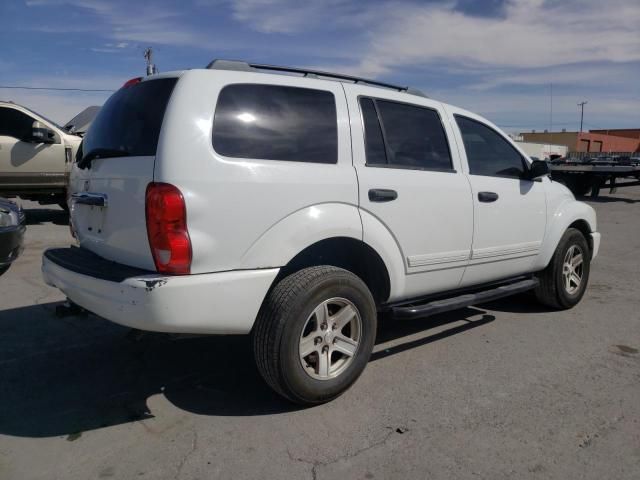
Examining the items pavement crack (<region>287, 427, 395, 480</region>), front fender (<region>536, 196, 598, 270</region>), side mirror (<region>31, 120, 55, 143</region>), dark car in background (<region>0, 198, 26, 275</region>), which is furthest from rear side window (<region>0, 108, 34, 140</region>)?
pavement crack (<region>287, 427, 395, 480</region>)

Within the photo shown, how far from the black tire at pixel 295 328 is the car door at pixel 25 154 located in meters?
8.72

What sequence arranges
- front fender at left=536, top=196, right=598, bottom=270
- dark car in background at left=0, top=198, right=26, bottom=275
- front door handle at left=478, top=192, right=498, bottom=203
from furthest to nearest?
dark car in background at left=0, top=198, right=26, bottom=275, front fender at left=536, top=196, right=598, bottom=270, front door handle at left=478, top=192, right=498, bottom=203

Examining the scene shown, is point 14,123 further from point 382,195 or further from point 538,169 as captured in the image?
point 538,169

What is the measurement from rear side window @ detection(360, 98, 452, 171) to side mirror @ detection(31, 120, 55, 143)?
821 centimetres

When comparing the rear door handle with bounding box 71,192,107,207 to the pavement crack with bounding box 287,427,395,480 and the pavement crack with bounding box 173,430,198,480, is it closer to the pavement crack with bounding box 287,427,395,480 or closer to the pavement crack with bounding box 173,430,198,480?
the pavement crack with bounding box 173,430,198,480

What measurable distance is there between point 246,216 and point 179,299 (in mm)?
553

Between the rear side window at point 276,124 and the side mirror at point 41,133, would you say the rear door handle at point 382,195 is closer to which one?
the rear side window at point 276,124

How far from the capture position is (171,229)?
9.18 ft

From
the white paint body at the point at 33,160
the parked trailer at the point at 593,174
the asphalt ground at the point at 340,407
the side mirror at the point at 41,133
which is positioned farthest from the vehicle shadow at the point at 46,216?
the parked trailer at the point at 593,174

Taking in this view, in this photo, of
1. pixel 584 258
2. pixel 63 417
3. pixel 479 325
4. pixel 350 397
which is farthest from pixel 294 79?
pixel 584 258

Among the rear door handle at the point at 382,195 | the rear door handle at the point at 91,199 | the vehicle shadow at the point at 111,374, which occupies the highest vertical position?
the rear door handle at the point at 382,195

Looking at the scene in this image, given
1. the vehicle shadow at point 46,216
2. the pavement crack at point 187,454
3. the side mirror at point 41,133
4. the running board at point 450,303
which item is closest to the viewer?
the pavement crack at point 187,454

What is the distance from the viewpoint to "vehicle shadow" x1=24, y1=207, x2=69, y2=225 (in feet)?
34.9

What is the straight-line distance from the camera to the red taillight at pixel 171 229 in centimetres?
279
